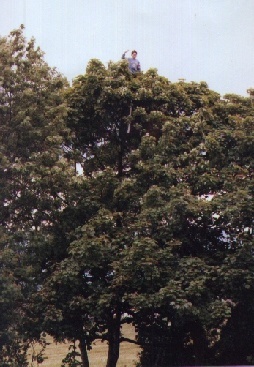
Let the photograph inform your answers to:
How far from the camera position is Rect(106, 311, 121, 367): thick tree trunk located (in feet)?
66.9

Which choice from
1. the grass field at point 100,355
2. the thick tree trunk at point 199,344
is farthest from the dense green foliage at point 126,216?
the grass field at point 100,355

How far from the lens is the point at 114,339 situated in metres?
20.9

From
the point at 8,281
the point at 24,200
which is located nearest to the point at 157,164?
the point at 24,200

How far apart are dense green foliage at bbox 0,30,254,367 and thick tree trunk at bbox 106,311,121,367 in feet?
0.16

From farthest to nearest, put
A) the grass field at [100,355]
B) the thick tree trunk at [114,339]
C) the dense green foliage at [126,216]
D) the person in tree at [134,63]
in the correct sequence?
the grass field at [100,355] → the person in tree at [134,63] → the thick tree trunk at [114,339] → the dense green foliage at [126,216]

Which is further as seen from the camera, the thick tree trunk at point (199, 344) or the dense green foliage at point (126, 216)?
the thick tree trunk at point (199, 344)

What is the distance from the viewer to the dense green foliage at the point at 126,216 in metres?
18.1

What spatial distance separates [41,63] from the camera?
67.8 feet

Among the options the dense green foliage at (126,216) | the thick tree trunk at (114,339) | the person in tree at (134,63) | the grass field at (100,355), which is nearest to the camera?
the dense green foliage at (126,216)

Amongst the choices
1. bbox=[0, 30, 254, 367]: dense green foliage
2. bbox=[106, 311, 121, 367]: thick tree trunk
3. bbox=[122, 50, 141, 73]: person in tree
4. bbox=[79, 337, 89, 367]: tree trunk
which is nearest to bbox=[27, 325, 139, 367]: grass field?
bbox=[79, 337, 89, 367]: tree trunk

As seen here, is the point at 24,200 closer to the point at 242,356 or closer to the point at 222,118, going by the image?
the point at 222,118

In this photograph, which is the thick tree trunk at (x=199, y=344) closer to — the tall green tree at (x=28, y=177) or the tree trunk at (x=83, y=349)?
the tree trunk at (x=83, y=349)

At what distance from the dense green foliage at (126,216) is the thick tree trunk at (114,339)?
0.16 ft

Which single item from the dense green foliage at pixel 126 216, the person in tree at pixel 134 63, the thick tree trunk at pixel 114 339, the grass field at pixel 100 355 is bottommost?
the grass field at pixel 100 355
